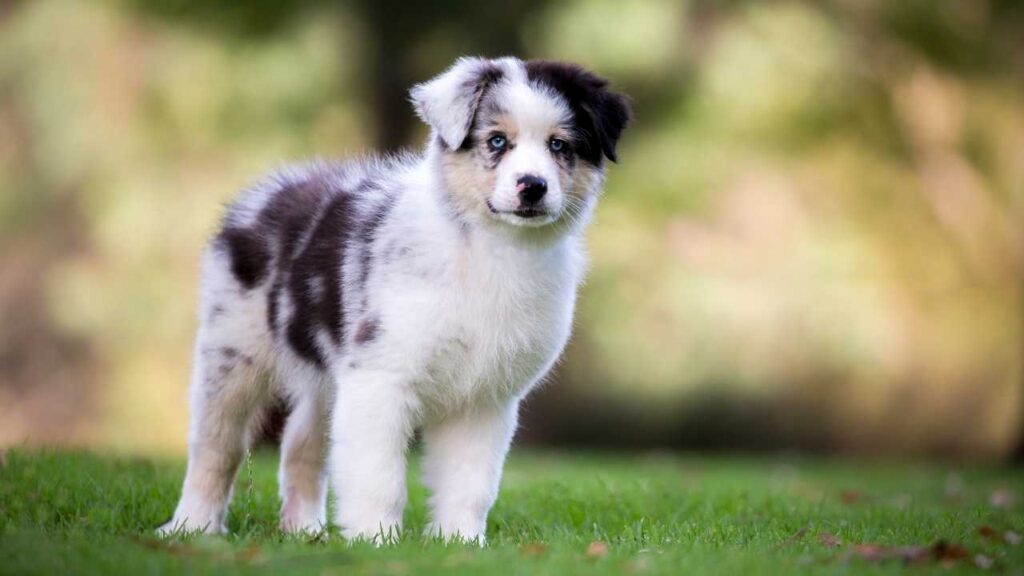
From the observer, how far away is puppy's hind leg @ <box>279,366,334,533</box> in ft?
20.0

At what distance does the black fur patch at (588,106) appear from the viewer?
5324 mm

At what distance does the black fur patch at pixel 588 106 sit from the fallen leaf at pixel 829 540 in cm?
180

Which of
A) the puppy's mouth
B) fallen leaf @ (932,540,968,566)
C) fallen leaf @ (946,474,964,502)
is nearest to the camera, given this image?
fallen leaf @ (932,540,968,566)

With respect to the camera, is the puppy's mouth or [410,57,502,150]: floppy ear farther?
[410,57,502,150]: floppy ear

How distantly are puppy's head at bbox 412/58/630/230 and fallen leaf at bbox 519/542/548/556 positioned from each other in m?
1.25

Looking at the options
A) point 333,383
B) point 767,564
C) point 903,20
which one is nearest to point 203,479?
point 333,383

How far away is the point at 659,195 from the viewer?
13.0 meters

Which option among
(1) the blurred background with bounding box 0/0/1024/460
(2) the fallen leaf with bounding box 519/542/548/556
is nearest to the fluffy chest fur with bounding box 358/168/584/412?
(2) the fallen leaf with bounding box 519/542/548/556

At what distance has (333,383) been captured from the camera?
5.72 m

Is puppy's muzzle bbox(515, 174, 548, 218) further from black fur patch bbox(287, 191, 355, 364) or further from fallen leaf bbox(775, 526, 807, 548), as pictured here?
fallen leaf bbox(775, 526, 807, 548)

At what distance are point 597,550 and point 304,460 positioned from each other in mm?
1786

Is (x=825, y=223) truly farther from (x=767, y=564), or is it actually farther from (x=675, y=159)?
(x=767, y=564)

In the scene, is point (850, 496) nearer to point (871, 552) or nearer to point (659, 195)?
point (871, 552)

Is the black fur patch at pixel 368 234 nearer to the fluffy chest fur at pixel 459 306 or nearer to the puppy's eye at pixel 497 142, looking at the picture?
the fluffy chest fur at pixel 459 306
